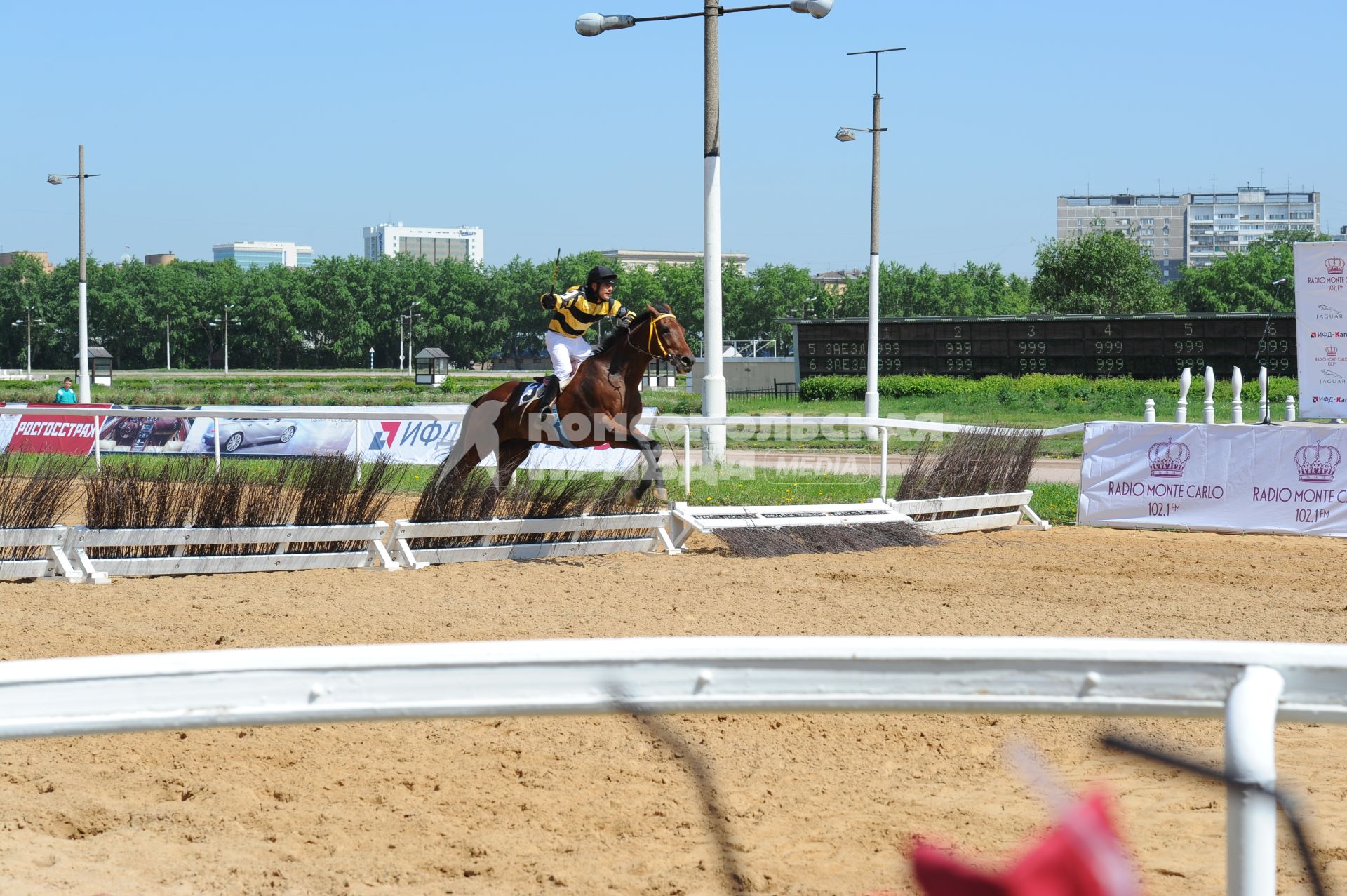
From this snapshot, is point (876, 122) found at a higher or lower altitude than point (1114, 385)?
higher

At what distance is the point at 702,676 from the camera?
2.03 m

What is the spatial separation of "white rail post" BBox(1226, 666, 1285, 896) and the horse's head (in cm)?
881

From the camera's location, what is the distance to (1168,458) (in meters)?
12.6

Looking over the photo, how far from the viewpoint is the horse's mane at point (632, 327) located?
11.0 m

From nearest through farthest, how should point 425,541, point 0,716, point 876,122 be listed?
point 0,716 → point 425,541 → point 876,122

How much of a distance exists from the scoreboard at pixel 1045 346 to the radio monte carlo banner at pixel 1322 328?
2049 centimetres

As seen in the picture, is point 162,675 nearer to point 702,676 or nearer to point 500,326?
point 702,676

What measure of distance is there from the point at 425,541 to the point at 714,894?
708 cm

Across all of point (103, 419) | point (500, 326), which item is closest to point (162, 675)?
point (103, 419)

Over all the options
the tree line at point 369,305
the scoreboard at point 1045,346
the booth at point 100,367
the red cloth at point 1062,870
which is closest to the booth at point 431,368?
the booth at point 100,367

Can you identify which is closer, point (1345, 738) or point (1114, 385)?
point (1345, 738)

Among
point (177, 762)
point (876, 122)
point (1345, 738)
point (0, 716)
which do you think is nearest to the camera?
point (0, 716)

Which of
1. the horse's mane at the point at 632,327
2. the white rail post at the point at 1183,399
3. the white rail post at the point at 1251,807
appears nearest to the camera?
the white rail post at the point at 1251,807

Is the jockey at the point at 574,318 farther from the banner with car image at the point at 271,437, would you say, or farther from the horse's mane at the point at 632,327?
the banner with car image at the point at 271,437
